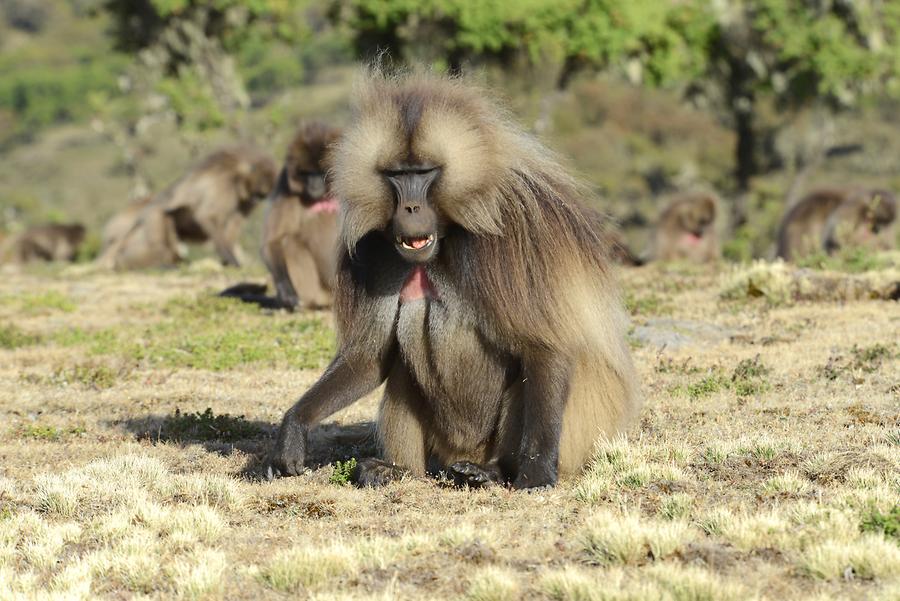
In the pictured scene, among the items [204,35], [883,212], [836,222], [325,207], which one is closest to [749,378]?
[325,207]

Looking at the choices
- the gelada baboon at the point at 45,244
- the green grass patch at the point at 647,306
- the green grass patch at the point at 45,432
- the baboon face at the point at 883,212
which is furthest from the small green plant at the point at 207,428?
the gelada baboon at the point at 45,244

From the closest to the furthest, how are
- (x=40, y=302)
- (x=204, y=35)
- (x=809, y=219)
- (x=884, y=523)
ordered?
(x=884, y=523), (x=40, y=302), (x=809, y=219), (x=204, y=35)

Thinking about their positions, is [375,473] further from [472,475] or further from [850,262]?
[850,262]

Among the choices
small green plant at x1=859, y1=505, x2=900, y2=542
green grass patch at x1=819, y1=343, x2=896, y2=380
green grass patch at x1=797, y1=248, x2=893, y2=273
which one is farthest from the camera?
green grass patch at x1=797, y1=248, x2=893, y2=273

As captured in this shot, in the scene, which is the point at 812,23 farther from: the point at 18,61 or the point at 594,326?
the point at 18,61

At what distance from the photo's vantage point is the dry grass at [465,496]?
396 cm

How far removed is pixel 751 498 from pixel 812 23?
2230 centimetres

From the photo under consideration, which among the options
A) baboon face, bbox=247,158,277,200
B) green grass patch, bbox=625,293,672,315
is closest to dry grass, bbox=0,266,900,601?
green grass patch, bbox=625,293,672,315

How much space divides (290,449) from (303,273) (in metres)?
6.39

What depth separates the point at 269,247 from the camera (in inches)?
460

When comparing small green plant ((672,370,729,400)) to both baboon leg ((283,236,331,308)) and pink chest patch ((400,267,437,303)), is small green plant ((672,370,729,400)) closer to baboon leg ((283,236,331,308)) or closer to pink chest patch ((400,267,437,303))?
pink chest patch ((400,267,437,303))

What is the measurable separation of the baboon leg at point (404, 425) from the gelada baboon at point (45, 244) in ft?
62.8

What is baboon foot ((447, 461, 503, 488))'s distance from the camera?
17.1 ft

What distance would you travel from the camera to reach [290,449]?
5.31 meters
